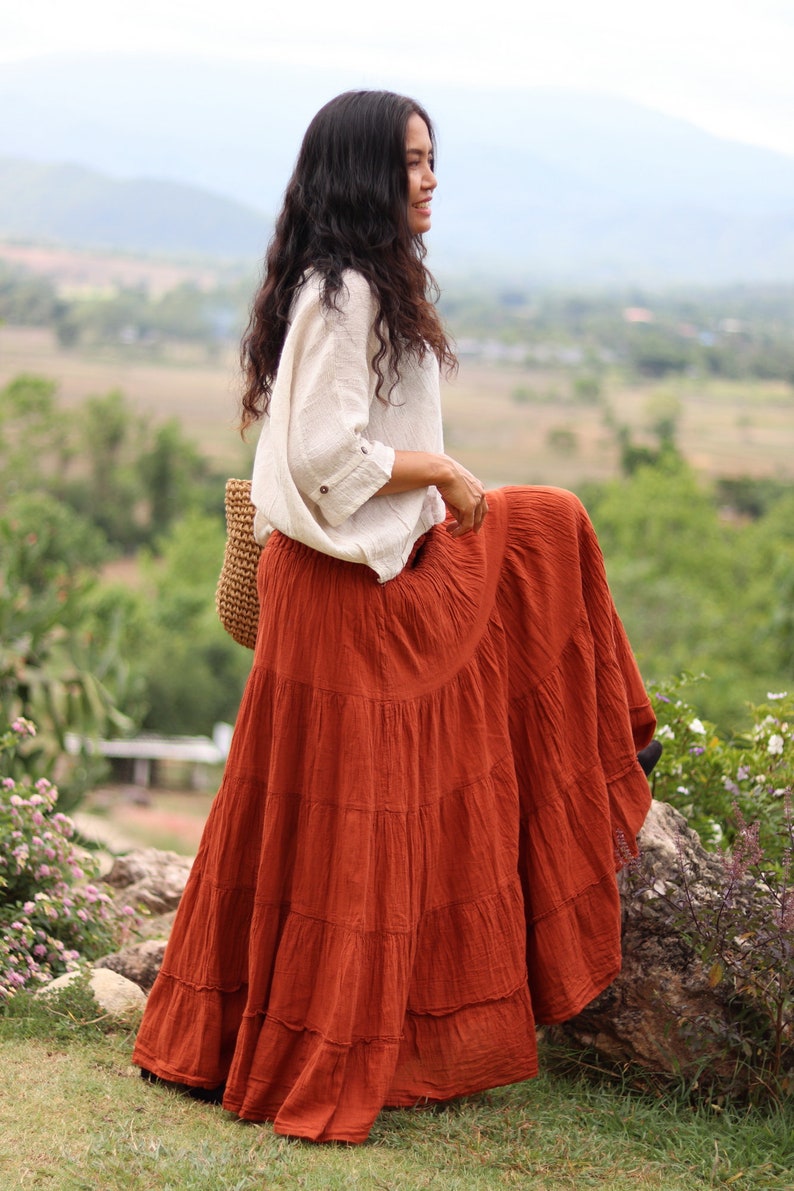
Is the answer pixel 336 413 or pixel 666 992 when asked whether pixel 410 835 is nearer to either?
pixel 666 992

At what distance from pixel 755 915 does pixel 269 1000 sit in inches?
42.4

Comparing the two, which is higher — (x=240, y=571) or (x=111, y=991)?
(x=240, y=571)

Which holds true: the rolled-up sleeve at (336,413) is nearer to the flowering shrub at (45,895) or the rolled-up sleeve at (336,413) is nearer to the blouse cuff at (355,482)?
the blouse cuff at (355,482)

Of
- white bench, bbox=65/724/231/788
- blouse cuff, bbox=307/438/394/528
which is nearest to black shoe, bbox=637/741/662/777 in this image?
blouse cuff, bbox=307/438/394/528

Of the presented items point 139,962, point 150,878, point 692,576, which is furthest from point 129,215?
point 139,962

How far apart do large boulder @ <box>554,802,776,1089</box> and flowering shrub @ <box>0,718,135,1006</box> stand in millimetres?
1434

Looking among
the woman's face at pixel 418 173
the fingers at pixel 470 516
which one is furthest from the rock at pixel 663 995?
the woman's face at pixel 418 173

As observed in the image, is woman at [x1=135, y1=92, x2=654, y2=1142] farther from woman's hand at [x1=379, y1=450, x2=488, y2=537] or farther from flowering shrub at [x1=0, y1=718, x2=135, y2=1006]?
flowering shrub at [x1=0, y1=718, x2=135, y2=1006]

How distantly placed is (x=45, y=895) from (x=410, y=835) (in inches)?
55.5

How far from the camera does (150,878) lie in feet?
14.4

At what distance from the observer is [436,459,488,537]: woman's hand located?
103 inches

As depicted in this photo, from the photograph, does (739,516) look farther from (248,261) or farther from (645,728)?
(248,261)

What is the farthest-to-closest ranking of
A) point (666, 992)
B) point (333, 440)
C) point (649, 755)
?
point (649, 755) → point (666, 992) → point (333, 440)

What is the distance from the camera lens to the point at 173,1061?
8.92ft
